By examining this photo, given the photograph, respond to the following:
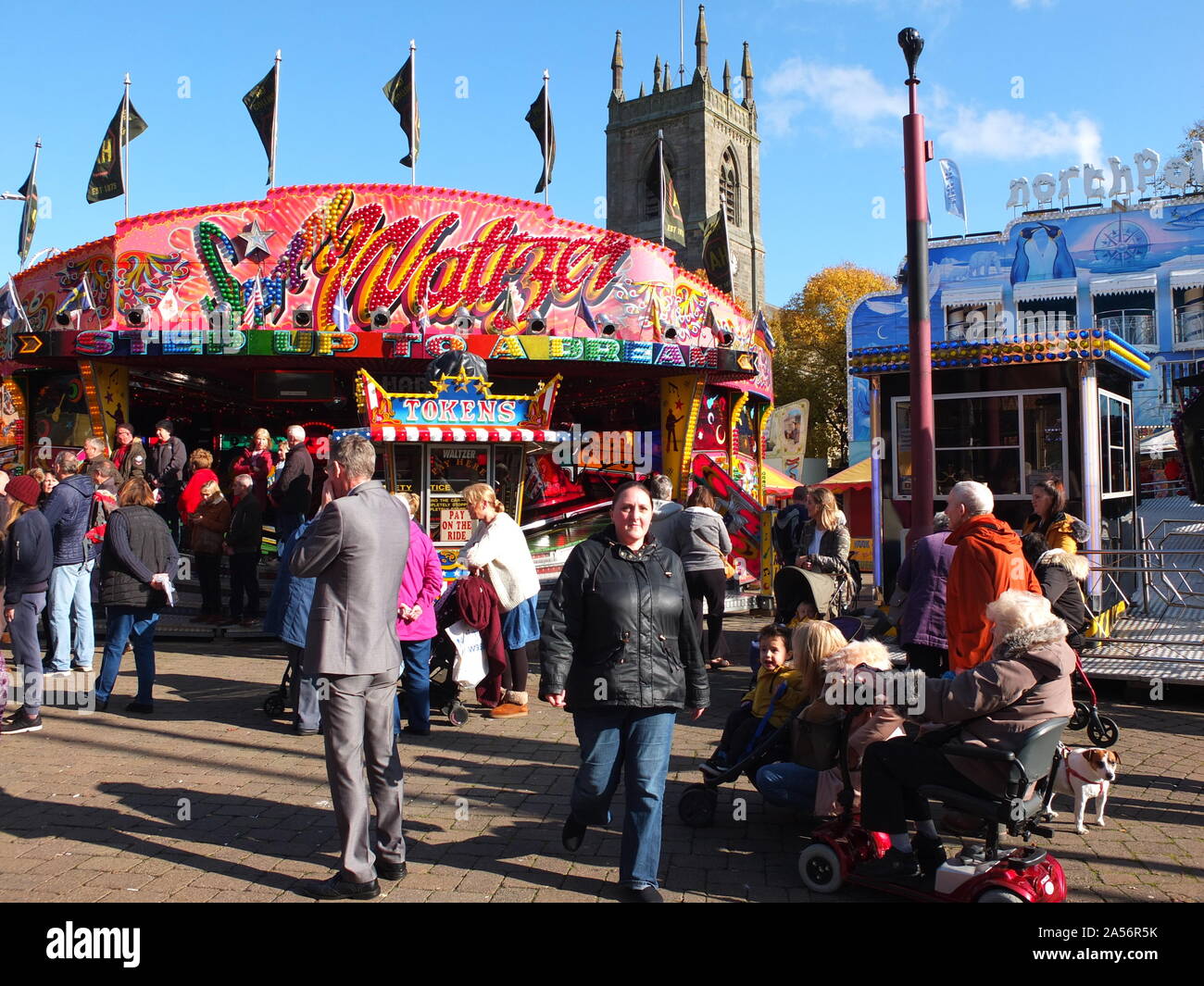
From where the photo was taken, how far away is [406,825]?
503cm

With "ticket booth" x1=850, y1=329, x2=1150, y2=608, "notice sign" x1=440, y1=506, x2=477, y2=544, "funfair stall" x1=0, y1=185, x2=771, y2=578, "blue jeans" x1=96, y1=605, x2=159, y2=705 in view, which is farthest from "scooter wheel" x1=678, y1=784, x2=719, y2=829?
"funfair stall" x1=0, y1=185, x2=771, y2=578

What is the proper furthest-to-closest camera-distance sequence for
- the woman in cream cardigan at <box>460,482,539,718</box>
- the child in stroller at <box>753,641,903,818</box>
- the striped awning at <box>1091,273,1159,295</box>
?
1. the striped awning at <box>1091,273,1159,295</box>
2. the woman in cream cardigan at <box>460,482,539,718</box>
3. the child in stroller at <box>753,641,903,818</box>

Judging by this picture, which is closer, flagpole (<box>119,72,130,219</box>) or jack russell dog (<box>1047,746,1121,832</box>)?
jack russell dog (<box>1047,746,1121,832</box>)

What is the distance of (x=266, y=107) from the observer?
15.5m

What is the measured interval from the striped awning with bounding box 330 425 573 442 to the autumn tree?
3352cm

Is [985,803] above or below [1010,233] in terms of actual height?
below

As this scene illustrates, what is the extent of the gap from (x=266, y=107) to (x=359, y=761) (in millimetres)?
14222

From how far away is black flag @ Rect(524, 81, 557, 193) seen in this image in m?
17.2

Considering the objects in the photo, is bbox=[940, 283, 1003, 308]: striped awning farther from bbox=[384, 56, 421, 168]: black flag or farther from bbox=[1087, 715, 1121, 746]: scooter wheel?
bbox=[1087, 715, 1121, 746]: scooter wheel

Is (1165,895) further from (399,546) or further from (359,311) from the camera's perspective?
(359,311)

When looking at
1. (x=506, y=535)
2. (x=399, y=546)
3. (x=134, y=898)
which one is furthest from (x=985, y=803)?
(x=506, y=535)

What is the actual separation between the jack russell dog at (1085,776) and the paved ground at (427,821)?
0.49 feet

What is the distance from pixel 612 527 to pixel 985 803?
194 centimetres

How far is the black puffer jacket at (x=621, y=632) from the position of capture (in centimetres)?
404
